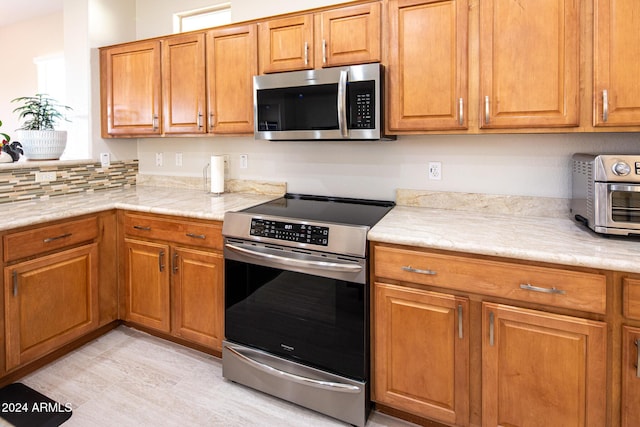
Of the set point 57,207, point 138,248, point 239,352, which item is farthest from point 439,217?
point 57,207

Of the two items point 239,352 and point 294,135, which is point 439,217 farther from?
point 239,352

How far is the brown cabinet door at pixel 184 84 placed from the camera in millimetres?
2635

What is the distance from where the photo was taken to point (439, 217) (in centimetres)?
206

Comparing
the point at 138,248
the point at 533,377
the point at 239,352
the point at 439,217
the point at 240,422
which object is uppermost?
the point at 439,217

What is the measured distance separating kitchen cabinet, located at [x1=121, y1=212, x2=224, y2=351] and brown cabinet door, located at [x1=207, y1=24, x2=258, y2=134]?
735 mm

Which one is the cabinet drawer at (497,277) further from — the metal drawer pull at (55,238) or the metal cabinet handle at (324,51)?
the metal drawer pull at (55,238)

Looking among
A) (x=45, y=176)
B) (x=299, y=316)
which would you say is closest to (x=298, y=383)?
(x=299, y=316)

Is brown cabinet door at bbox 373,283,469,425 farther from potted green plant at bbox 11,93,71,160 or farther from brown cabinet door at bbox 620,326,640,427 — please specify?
potted green plant at bbox 11,93,71,160

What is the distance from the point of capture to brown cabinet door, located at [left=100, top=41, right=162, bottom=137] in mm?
2836

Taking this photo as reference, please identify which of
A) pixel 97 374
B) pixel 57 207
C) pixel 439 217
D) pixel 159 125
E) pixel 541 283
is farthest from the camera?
pixel 159 125

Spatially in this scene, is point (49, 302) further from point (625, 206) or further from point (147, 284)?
point (625, 206)

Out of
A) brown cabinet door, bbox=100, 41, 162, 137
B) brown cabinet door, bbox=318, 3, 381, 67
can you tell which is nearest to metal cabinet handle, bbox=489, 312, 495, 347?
brown cabinet door, bbox=318, 3, 381, 67

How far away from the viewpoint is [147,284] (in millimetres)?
2502

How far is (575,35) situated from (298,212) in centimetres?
149
